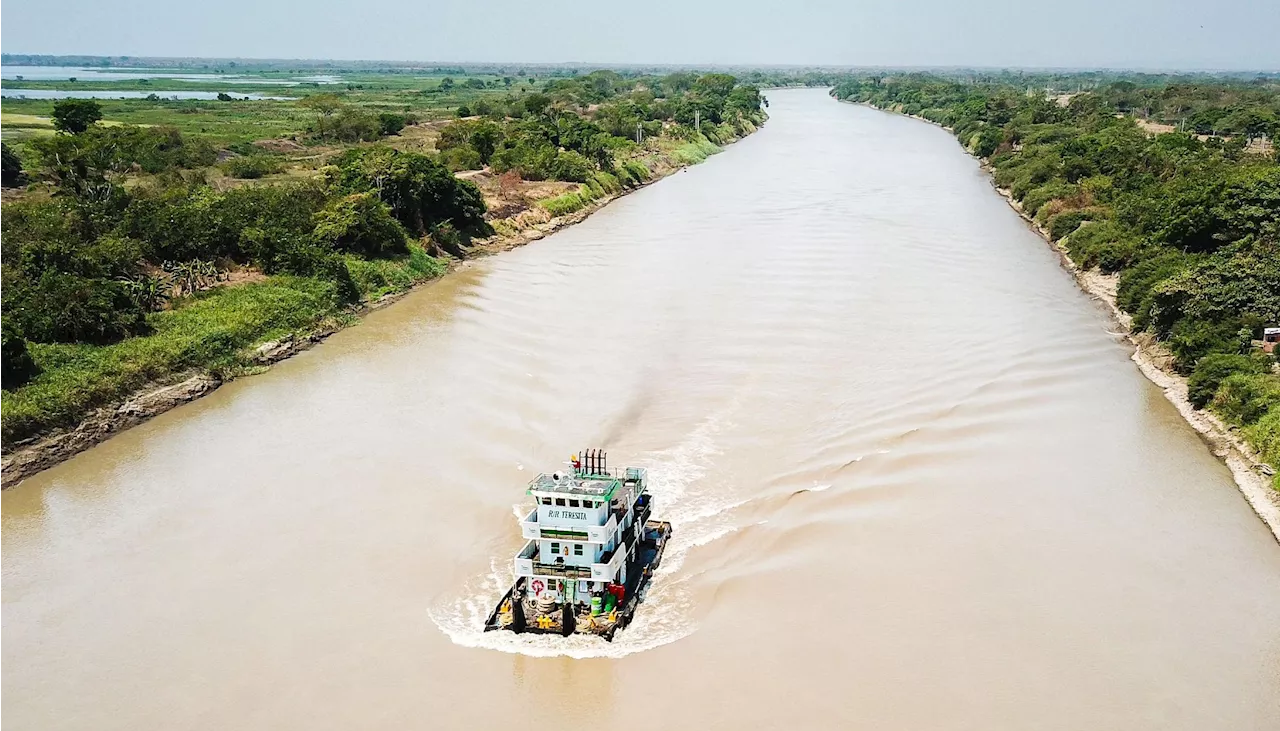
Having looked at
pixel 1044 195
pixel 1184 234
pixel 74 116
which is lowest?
pixel 1044 195

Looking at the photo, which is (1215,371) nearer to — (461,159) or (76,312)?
(76,312)

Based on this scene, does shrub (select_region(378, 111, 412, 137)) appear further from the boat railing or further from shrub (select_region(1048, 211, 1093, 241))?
the boat railing

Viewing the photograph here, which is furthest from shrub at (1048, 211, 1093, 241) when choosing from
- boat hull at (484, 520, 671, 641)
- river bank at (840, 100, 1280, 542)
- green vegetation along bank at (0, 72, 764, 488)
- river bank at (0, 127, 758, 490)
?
boat hull at (484, 520, 671, 641)

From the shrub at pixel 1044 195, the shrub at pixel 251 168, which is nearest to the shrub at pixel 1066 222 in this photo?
the shrub at pixel 1044 195

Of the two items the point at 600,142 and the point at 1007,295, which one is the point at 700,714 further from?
the point at 600,142

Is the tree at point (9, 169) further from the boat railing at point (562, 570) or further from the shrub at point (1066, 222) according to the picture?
the shrub at point (1066, 222)

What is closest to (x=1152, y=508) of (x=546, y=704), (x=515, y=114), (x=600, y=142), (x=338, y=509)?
(x=546, y=704)

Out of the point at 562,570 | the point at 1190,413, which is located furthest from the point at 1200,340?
the point at 562,570
